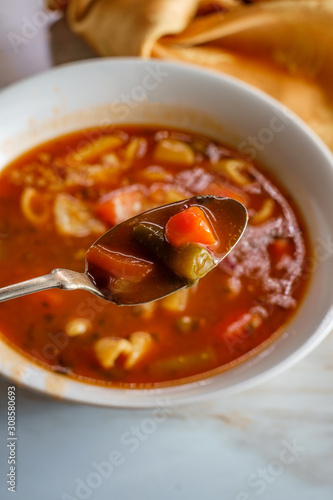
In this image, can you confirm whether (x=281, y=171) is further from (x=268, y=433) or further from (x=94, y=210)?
(x=268, y=433)

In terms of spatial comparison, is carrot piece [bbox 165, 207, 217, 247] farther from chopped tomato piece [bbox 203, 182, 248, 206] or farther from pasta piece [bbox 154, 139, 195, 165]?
pasta piece [bbox 154, 139, 195, 165]

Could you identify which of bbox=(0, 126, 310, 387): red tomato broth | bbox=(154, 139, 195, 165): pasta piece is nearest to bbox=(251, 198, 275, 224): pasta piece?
bbox=(0, 126, 310, 387): red tomato broth

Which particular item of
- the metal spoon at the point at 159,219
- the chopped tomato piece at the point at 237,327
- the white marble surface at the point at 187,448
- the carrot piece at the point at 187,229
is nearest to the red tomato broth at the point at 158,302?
the chopped tomato piece at the point at 237,327

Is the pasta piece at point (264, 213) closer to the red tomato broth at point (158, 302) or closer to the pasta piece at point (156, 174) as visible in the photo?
the red tomato broth at point (158, 302)

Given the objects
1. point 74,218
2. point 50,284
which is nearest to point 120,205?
point 74,218

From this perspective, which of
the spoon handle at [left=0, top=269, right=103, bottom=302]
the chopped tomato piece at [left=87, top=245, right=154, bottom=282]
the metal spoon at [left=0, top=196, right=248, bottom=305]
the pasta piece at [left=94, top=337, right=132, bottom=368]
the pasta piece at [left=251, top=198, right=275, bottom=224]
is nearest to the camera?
the spoon handle at [left=0, top=269, right=103, bottom=302]

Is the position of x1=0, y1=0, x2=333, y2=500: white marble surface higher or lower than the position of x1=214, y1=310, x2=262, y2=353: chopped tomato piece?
lower

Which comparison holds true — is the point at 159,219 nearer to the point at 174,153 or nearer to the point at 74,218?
the point at 74,218
